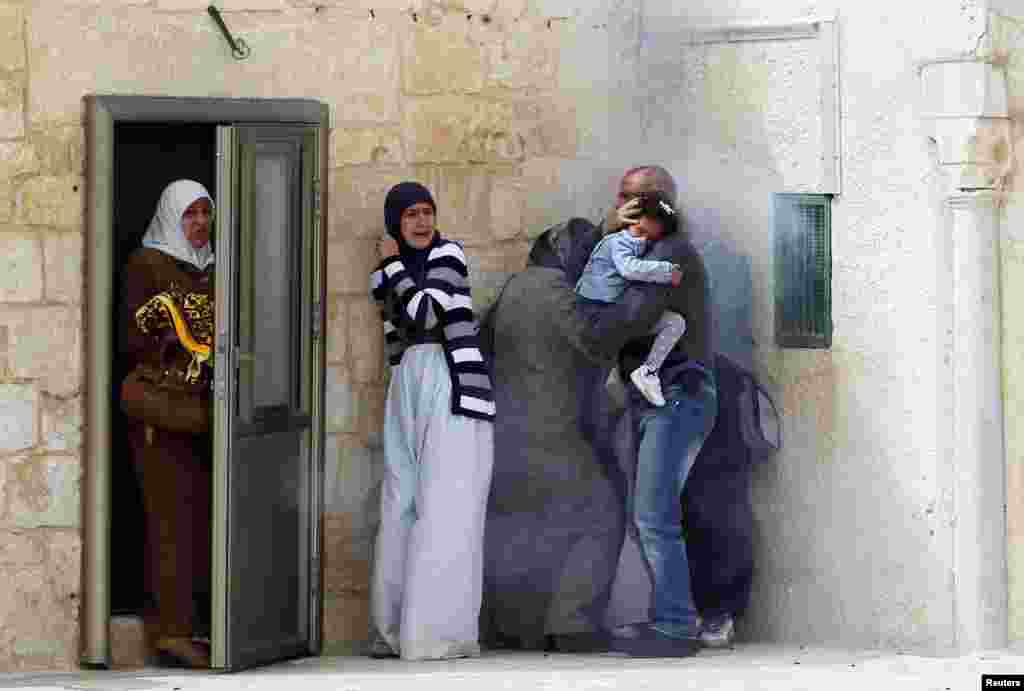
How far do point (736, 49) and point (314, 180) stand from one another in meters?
1.71

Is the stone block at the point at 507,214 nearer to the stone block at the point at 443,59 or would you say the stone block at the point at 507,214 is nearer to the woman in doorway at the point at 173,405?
the stone block at the point at 443,59

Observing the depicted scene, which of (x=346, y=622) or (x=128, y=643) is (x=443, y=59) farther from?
(x=128, y=643)

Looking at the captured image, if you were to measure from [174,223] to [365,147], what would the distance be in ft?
2.62

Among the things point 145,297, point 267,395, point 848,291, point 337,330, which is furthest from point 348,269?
point 848,291

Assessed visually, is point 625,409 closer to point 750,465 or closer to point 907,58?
point 750,465

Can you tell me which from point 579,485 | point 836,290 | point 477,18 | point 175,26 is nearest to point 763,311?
point 836,290

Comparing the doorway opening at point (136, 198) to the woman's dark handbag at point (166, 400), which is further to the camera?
the doorway opening at point (136, 198)

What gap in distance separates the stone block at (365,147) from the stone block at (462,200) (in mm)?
152

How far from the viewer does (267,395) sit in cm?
971

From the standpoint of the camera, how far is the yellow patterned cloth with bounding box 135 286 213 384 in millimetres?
9719

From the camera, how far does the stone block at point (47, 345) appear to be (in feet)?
32.0

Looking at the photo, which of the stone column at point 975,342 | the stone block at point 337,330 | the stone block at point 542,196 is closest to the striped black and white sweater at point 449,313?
the stone block at point 337,330

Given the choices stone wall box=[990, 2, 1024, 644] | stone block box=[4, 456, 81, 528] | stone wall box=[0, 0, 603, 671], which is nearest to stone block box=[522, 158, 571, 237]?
stone wall box=[0, 0, 603, 671]

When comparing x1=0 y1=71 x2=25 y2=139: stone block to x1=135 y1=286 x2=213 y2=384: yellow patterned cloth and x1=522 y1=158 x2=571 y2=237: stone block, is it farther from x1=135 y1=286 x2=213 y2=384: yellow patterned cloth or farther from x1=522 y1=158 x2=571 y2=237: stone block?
x1=522 y1=158 x2=571 y2=237: stone block
